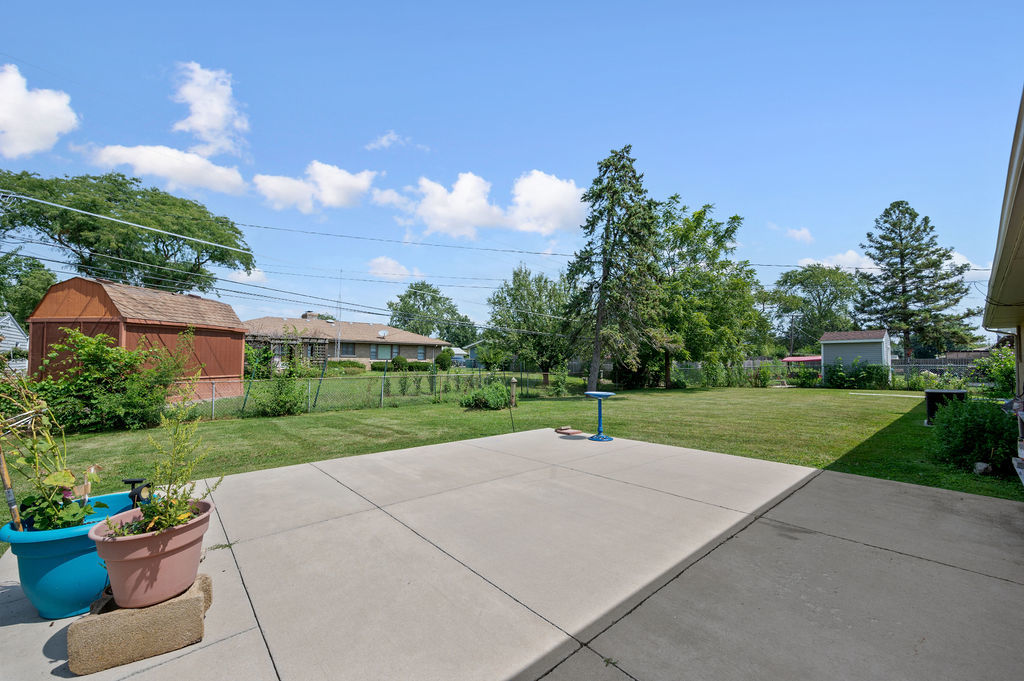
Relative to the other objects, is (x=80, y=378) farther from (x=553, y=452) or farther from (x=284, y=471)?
(x=553, y=452)

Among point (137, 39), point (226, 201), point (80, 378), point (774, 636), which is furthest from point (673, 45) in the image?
point (226, 201)

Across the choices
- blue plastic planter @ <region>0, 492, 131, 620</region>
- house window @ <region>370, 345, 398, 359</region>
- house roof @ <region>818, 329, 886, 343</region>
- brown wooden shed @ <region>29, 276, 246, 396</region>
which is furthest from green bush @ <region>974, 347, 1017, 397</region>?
house window @ <region>370, 345, 398, 359</region>

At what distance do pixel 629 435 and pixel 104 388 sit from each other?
11.4 meters

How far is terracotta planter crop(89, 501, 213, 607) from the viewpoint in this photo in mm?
2045

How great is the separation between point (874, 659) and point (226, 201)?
69.8ft

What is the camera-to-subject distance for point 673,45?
8.28 m

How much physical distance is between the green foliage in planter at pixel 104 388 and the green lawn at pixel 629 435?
651mm

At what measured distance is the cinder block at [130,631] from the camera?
6.57ft

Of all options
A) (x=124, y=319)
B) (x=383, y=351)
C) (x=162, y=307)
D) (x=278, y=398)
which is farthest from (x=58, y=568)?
(x=383, y=351)

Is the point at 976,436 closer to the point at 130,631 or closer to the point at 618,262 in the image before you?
the point at 130,631

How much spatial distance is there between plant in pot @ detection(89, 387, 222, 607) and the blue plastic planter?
0.24 meters

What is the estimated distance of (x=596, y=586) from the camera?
2793mm

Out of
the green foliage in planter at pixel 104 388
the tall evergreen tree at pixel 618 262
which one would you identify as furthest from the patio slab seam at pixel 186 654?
the tall evergreen tree at pixel 618 262

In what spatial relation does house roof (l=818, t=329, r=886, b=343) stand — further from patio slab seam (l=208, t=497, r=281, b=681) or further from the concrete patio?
patio slab seam (l=208, t=497, r=281, b=681)
